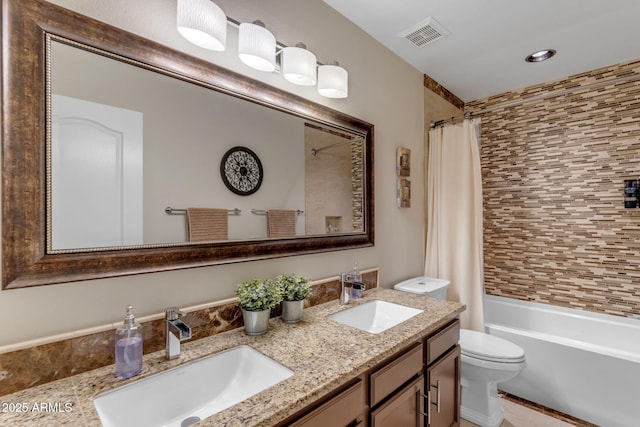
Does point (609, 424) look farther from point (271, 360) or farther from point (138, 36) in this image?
point (138, 36)

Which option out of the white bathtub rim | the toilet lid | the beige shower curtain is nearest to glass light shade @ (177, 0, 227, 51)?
the beige shower curtain

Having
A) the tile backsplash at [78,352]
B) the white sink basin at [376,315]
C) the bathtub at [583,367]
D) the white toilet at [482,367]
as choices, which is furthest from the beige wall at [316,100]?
the bathtub at [583,367]

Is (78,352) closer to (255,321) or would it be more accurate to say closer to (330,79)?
(255,321)

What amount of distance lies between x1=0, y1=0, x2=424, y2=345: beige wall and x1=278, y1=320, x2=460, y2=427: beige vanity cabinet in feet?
1.94

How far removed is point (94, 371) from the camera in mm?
887

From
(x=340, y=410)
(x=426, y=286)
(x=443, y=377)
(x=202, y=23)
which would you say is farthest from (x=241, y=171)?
(x=426, y=286)

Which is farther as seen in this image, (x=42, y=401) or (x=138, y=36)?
(x=138, y=36)

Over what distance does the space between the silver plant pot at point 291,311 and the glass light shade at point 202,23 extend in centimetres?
105

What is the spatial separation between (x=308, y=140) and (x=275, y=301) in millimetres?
839

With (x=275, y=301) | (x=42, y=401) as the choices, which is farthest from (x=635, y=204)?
(x=42, y=401)

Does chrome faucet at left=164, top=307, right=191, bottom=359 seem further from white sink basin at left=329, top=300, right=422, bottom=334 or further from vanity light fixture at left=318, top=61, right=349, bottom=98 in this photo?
vanity light fixture at left=318, top=61, right=349, bottom=98

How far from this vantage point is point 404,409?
4.06 ft

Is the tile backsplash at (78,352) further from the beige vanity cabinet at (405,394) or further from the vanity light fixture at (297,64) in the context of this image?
the vanity light fixture at (297,64)

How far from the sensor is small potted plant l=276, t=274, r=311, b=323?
130 cm
